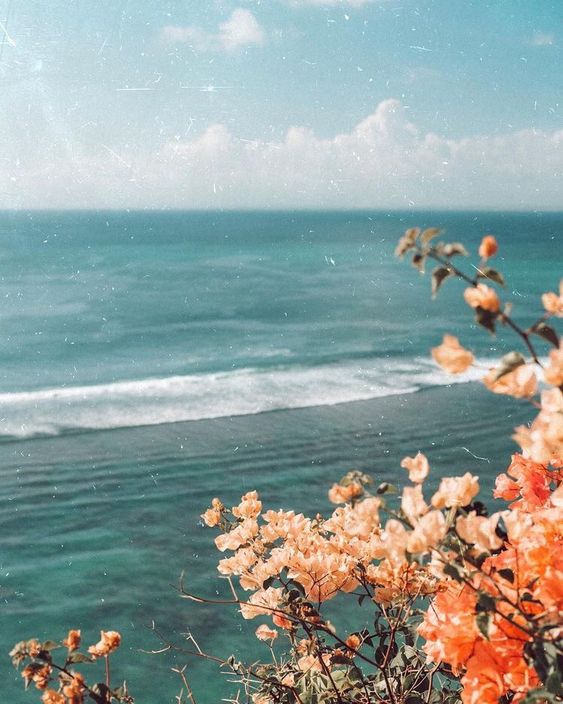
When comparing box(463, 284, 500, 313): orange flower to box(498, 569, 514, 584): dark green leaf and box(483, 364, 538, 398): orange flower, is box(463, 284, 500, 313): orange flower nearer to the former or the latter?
box(483, 364, 538, 398): orange flower

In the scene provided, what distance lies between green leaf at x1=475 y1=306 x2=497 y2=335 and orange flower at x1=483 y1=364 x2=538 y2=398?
5cm

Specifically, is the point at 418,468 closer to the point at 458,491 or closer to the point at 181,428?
the point at 458,491

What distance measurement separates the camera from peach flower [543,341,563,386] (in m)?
0.59

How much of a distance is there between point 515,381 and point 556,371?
99 mm

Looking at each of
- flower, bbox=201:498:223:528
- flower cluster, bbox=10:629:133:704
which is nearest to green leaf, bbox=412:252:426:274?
flower cluster, bbox=10:629:133:704

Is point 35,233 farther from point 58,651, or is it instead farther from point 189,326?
point 58,651

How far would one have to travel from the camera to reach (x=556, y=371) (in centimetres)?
60

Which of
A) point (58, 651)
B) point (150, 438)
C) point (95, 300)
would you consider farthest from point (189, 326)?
point (58, 651)

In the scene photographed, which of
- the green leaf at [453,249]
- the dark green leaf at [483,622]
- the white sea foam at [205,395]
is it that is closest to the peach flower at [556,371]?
the green leaf at [453,249]

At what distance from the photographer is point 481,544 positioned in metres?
0.70

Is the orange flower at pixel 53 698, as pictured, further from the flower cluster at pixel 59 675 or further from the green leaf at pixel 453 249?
the green leaf at pixel 453 249

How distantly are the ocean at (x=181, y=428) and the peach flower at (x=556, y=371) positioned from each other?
1.21 metres

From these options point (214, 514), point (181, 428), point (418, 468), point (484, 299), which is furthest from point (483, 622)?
point (181, 428)

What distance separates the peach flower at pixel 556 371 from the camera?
0.59 m
